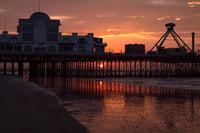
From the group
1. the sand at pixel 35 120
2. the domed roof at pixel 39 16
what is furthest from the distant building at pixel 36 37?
the sand at pixel 35 120

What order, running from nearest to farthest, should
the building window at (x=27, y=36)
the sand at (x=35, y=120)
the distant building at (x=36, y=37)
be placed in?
the sand at (x=35, y=120), the distant building at (x=36, y=37), the building window at (x=27, y=36)

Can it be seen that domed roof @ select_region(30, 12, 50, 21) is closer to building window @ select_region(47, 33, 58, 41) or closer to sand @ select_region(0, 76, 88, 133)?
building window @ select_region(47, 33, 58, 41)

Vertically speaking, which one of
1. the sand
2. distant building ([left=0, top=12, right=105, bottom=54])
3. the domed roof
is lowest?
the sand

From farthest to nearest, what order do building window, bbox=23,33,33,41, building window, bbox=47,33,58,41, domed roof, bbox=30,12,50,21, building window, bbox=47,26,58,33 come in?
building window, bbox=47,26,58,33 → building window, bbox=47,33,58,41 → building window, bbox=23,33,33,41 → domed roof, bbox=30,12,50,21

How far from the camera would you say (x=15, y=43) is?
2559 inches

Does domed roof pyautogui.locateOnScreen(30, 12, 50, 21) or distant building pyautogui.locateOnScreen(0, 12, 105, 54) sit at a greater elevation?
domed roof pyautogui.locateOnScreen(30, 12, 50, 21)

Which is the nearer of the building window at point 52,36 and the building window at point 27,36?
the building window at point 27,36

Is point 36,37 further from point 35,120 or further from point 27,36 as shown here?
point 35,120

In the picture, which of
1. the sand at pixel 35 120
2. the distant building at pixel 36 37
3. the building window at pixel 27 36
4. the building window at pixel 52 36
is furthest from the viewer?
the building window at pixel 52 36

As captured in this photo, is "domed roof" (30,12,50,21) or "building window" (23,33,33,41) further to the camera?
"building window" (23,33,33,41)

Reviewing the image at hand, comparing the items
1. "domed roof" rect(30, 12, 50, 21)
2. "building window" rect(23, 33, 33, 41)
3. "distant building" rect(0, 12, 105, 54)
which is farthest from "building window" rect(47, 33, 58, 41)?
"building window" rect(23, 33, 33, 41)

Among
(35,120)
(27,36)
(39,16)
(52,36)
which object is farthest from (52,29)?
(35,120)

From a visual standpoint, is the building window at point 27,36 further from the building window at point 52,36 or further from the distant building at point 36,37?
the building window at point 52,36

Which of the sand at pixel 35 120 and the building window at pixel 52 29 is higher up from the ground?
the building window at pixel 52 29
